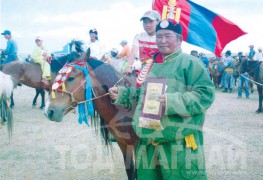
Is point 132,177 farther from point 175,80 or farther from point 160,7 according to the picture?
point 160,7

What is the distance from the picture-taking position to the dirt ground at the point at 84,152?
15.3 feet

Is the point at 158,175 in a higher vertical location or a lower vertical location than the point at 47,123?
higher

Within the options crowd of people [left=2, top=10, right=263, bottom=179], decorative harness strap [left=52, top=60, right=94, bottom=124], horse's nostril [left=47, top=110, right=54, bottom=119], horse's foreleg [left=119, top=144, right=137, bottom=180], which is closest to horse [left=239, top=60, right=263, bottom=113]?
horse's foreleg [left=119, top=144, right=137, bottom=180]

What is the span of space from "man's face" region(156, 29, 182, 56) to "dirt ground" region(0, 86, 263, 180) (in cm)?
203

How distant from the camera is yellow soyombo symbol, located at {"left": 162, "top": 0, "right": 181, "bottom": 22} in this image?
15.2ft

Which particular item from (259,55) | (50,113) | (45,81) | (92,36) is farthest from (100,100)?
(259,55)

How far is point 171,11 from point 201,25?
592mm

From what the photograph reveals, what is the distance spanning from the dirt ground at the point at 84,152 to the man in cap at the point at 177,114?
1.76 metres

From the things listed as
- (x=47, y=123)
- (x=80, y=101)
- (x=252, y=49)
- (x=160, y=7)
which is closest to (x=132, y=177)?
(x=80, y=101)

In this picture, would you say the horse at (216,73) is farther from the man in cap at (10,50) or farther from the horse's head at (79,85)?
the horse's head at (79,85)

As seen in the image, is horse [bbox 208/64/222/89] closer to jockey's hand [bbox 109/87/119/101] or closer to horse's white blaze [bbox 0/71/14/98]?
horse's white blaze [bbox 0/71/14/98]

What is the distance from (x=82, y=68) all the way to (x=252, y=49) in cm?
1637

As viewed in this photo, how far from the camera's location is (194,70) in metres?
2.23

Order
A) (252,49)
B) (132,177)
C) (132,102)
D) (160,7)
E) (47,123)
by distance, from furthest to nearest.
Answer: (252,49) → (47,123) → (160,7) → (132,177) → (132,102)
